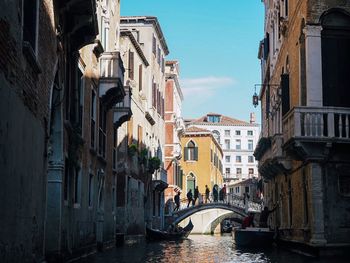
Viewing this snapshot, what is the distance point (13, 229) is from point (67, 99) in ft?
18.7

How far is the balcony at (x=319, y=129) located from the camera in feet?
46.8

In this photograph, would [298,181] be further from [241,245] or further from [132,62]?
[132,62]

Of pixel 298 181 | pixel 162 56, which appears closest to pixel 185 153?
pixel 162 56

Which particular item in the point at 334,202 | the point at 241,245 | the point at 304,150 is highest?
the point at 304,150

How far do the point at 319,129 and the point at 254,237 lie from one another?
7.35m

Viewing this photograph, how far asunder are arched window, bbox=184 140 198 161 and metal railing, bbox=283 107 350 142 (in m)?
40.8

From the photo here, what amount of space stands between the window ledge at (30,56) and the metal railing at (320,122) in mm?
7483

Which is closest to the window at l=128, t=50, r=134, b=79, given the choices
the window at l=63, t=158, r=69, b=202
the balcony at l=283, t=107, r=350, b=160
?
the balcony at l=283, t=107, r=350, b=160

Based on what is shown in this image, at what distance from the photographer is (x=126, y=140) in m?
24.4

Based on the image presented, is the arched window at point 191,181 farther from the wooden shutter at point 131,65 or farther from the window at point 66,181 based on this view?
the window at point 66,181

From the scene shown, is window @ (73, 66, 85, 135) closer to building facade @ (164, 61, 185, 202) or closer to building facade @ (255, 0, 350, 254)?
building facade @ (255, 0, 350, 254)

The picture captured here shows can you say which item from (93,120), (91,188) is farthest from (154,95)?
(91,188)

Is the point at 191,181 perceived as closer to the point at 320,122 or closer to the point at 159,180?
the point at 159,180

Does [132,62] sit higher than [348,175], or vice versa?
[132,62]
